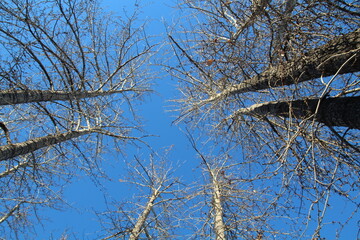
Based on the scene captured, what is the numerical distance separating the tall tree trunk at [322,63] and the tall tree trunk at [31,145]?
11.2ft

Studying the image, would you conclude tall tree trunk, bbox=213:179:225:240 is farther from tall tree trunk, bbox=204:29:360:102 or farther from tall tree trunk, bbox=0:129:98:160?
tall tree trunk, bbox=0:129:98:160

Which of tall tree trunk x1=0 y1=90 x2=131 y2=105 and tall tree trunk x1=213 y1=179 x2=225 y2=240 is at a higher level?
tall tree trunk x1=0 y1=90 x2=131 y2=105

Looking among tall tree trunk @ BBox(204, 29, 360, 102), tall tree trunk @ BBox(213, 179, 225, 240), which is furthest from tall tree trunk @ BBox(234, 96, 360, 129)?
tall tree trunk @ BBox(213, 179, 225, 240)

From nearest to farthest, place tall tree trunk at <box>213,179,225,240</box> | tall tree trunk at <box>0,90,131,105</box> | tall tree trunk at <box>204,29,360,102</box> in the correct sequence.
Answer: tall tree trunk at <box>204,29,360,102</box> → tall tree trunk at <box>0,90,131,105</box> → tall tree trunk at <box>213,179,225,240</box>

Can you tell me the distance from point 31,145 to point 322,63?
388 cm

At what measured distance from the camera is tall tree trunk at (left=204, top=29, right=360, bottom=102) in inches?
97.8

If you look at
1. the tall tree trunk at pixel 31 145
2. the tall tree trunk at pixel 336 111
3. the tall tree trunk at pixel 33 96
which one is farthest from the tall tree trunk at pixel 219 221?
the tall tree trunk at pixel 33 96

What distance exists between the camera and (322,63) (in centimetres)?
230

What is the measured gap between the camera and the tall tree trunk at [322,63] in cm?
248

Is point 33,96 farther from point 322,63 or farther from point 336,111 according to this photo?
point 336,111

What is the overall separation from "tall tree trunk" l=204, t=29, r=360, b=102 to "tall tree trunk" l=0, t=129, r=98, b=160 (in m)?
3.41

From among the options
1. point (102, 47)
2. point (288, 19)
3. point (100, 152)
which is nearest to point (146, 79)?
point (102, 47)

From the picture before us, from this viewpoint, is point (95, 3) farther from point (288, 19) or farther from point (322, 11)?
point (322, 11)

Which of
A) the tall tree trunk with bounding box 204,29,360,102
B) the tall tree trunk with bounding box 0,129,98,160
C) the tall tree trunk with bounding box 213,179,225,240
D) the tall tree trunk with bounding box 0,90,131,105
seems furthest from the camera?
the tall tree trunk with bounding box 213,179,225,240
